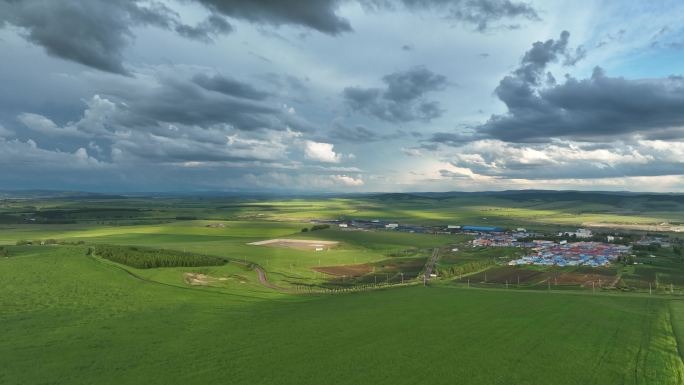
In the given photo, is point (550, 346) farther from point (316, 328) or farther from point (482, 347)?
point (316, 328)

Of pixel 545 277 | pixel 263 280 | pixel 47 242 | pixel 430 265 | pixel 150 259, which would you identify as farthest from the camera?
pixel 47 242

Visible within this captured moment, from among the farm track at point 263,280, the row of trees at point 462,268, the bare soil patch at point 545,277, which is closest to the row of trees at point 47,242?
the farm track at point 263,280

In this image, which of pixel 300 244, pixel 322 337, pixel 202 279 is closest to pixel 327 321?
pixel 322 337

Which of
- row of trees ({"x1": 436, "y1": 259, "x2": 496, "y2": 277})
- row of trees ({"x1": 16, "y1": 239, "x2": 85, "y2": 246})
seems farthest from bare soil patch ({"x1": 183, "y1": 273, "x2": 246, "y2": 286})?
row of trees ({"x1": 16, "y1": 239, "x2": 85, "y2": 246})

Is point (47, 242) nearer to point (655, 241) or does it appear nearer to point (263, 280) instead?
point (263, 280)

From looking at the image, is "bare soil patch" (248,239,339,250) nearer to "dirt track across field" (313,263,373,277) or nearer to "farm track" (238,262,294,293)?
"dirt track across field" (313,263,373,277)
